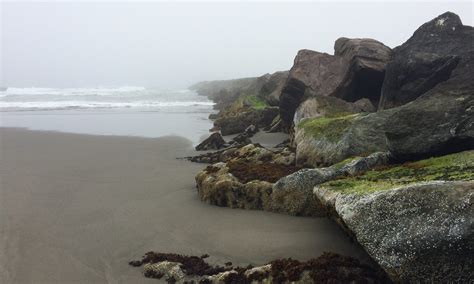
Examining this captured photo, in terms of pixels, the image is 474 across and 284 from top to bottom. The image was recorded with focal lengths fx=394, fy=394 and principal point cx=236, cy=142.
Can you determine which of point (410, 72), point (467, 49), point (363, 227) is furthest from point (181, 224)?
point (467, 49)

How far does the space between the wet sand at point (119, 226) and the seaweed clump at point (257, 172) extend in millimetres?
985

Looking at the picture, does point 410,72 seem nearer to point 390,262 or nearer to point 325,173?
point 325,173

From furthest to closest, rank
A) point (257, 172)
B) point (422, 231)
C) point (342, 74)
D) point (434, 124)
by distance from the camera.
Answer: point (342, 74) → point (257, 172) → point (434, 124) → point (422, 231)

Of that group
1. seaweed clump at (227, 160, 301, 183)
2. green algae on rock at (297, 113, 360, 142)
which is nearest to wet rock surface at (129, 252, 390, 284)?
seaweed clump at (227, 160, 301, 183)

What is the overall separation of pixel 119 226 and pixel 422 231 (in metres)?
6.07

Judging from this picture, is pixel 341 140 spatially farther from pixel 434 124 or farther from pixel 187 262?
pixel 187 262

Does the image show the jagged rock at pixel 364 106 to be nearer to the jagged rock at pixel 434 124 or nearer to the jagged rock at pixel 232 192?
the jagged rock at pixel 434 124

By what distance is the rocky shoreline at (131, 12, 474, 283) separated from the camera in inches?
180

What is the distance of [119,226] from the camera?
840 cm

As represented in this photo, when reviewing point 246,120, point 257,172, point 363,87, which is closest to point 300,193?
point 257,172

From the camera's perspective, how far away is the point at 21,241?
770 centimetres

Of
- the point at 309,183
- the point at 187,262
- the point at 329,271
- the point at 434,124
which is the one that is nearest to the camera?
the point at 329,271

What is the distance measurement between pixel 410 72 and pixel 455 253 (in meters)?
10.7

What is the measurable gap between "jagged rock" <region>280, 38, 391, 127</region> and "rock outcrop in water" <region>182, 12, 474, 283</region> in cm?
9
